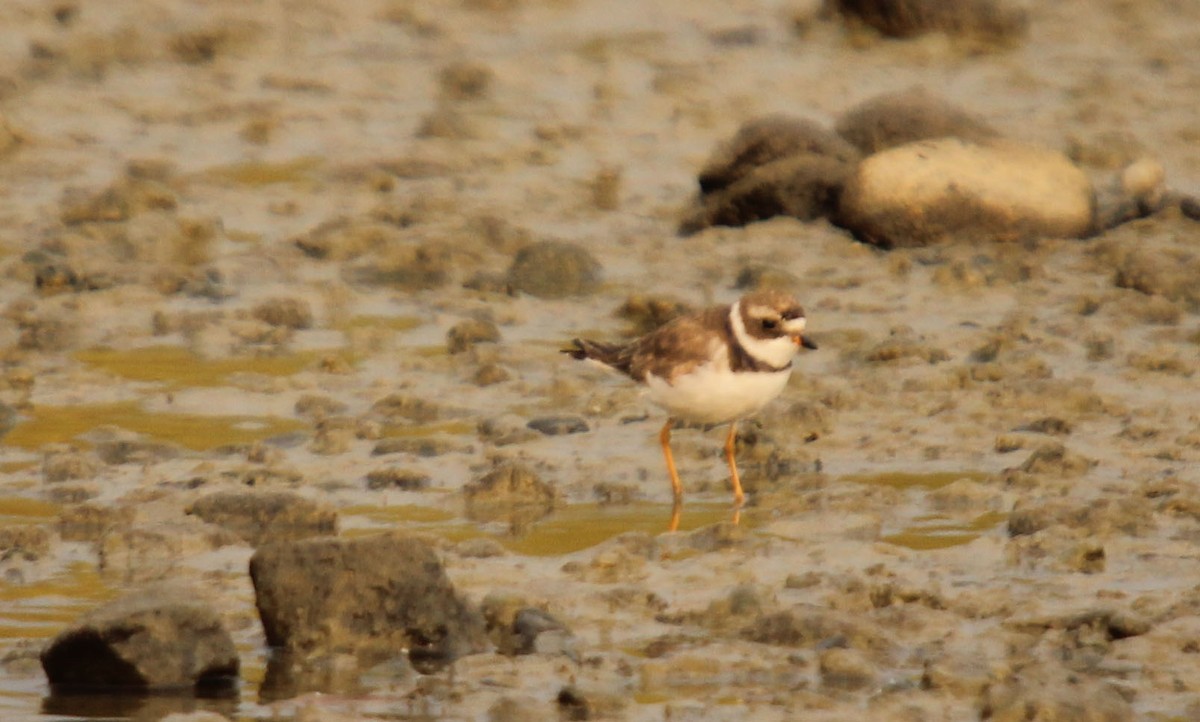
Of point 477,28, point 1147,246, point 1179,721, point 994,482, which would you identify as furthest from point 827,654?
point 477,28

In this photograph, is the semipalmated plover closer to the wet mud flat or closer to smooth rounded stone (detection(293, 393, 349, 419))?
the wet mud flat

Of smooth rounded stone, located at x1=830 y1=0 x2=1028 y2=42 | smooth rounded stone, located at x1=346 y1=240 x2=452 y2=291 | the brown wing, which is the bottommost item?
smooth rounded stone, located at x1=346 y1=240 x2=452 y2=291

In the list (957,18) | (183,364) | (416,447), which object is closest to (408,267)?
(183,364)

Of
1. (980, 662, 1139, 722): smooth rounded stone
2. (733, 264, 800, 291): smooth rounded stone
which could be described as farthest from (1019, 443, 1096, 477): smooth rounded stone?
(733, 264, 800, 291): smooth rounded stone

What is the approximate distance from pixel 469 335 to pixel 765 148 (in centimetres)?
340

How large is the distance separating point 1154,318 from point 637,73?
7.57 meters

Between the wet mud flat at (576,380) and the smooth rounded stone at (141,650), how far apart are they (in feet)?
0.13

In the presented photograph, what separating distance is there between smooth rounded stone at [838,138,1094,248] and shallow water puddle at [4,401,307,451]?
453cm

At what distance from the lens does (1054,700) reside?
233 inches

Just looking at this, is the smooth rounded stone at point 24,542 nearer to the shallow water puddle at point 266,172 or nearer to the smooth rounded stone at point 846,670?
the smooth rounded stone at point 846,670

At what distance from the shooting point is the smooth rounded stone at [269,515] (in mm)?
8102

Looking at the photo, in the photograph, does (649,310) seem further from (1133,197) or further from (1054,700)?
(1054,700)

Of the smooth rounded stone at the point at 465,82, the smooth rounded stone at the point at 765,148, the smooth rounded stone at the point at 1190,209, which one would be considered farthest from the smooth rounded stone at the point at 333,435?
the smooth rounded stone at the point at 465,82

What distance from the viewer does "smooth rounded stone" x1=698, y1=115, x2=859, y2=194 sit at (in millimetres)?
13547
